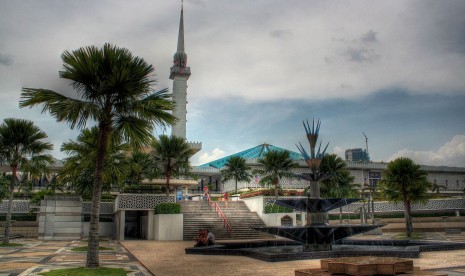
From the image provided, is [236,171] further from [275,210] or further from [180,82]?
[180,82]

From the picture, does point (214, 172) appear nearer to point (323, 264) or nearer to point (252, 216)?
point (252, 216)

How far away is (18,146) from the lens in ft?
65.5

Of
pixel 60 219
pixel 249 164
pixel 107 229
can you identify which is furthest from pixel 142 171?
pixel 249 164

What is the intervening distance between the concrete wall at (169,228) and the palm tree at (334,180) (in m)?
10.2

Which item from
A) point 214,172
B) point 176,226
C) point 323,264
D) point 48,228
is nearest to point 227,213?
point 176,226

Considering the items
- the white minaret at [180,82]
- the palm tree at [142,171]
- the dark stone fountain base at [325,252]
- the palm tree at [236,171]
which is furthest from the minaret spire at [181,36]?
the dark stone fountain base at [325,252]

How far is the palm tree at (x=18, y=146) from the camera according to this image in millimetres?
19531

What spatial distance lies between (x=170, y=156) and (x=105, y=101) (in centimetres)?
1581

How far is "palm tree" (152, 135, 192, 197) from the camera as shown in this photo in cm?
2653

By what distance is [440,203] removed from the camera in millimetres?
32125

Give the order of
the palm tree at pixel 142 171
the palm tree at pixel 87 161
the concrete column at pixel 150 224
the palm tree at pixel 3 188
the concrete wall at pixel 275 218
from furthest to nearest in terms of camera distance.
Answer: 1. the palm tree at pixel 142 171
2. the concrete wall at pixel 275 218
3. the concrete column at pixel 150 224
4. the palm tree at pixel 3 188
5. the palm tree at pixel 87 161

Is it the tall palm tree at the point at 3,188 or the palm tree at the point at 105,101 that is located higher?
the palm tree at the point at 105,101

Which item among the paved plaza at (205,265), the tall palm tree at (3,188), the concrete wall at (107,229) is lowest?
the concrete wall at (107,229)

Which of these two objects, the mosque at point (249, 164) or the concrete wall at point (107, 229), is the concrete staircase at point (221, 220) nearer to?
the concrete wall at point (107, 229)
